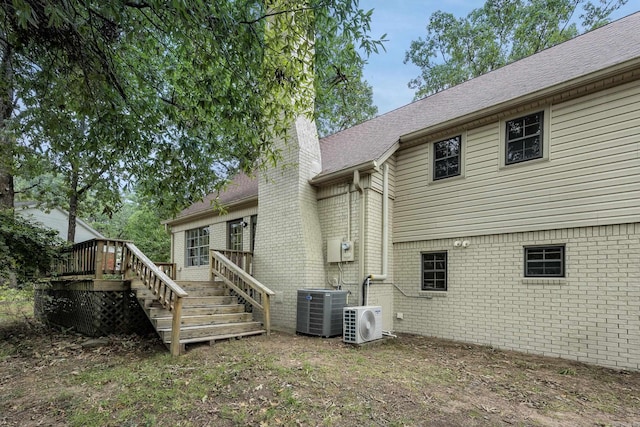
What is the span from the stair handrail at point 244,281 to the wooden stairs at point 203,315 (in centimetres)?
20

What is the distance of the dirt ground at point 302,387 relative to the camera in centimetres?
338

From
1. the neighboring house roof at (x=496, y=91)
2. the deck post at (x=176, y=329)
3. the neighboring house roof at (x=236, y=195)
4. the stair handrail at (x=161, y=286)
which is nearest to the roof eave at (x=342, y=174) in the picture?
the neighboring house roof at (x=496, y=91)

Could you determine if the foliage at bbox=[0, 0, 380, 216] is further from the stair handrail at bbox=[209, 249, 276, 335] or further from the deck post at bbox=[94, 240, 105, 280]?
the stair handrail at bbox=[209, 249, 276, 335]

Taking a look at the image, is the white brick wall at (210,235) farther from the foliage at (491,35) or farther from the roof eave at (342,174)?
the foliage at (491,35)

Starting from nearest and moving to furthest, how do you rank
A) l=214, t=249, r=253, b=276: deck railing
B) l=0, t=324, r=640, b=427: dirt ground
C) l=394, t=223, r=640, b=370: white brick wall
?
l=0, t=324, r=640, b=427: dirt ground
l=394, t=223, r=640, b=370: white brick wall
l=214, t=249, r=253, b=276: deck railing

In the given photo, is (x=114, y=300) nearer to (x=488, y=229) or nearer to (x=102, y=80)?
(x=102, y=80)

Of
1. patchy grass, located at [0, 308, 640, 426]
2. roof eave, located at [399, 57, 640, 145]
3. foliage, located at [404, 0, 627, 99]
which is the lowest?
patchy grass, located at [0, 308, 640, 426]

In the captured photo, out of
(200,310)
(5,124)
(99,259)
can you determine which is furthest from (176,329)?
(5,124)

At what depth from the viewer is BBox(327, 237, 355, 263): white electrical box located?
7.32 metres

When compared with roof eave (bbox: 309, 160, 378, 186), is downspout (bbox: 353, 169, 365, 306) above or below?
below

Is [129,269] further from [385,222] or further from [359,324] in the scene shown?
[385,222]

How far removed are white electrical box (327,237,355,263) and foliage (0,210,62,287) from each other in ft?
19.5

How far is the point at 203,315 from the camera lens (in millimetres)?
6570

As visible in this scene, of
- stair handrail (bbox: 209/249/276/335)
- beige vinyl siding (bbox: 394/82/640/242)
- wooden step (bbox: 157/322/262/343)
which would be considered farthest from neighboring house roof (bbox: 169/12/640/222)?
wooden step (bbox: 157/322/262/343)
